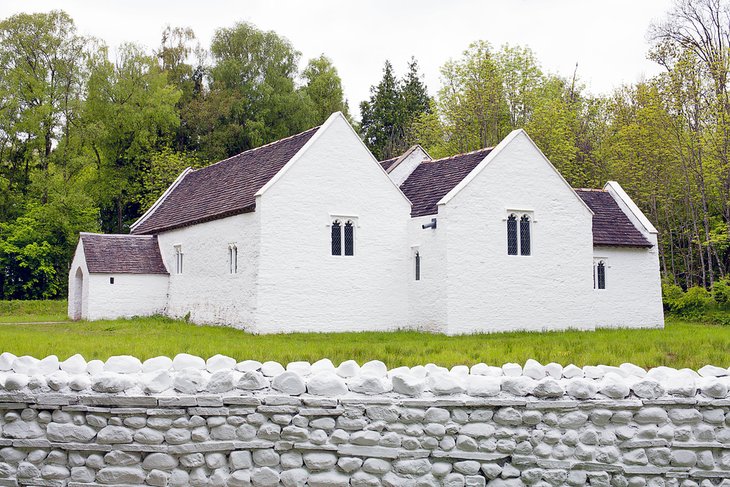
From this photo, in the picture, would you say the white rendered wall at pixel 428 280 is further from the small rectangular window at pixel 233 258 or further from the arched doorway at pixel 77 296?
the arched doorway at pixel 77 296

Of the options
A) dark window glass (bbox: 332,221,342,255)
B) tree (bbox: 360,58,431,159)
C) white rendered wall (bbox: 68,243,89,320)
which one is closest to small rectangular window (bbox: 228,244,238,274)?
dark window glass (bbox: 332,221,342,255)

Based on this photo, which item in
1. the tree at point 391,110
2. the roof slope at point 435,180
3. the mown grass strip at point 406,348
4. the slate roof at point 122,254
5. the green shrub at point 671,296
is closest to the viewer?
the mown grass strip at point 406,348

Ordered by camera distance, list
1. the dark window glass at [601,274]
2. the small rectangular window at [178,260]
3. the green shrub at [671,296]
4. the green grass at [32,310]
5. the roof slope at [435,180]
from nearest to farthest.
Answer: the roof slope at [435,180] → the dark window glass at [601,274] → the small rectangular window at [178,260] → the green shrub at [671,296] → the green grass at [32,310]

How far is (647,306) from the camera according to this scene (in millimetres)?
31203

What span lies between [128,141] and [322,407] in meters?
50.2

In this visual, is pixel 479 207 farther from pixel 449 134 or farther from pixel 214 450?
pixel 449 134

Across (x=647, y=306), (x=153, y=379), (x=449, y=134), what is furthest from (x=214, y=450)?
(x=449, y=134)

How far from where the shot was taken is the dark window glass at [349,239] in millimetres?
27531

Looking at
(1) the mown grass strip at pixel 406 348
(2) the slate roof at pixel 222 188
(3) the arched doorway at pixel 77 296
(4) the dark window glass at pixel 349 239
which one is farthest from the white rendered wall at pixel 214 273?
(3) the arched doorway at pixel 77 296

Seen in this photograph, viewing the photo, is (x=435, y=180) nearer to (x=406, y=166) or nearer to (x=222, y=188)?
(x=406, y=166)

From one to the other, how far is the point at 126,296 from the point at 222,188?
6264 millimetres

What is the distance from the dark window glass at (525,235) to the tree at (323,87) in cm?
3555

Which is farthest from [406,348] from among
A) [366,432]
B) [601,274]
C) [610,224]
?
[610,224]

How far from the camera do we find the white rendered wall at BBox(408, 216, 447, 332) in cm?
2647
